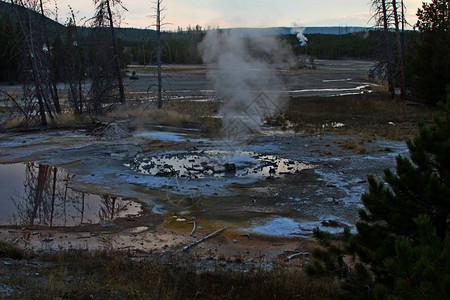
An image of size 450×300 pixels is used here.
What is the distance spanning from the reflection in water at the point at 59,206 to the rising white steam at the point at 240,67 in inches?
425

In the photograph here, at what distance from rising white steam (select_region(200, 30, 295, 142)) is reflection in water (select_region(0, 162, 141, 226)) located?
1081 cm

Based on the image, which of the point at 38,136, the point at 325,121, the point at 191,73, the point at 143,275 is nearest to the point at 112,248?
the point at 143,275

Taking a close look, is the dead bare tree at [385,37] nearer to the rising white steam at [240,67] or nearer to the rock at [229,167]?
the rising white steam at [240,67]

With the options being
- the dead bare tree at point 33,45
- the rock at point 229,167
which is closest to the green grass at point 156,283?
the rock at point 229,167

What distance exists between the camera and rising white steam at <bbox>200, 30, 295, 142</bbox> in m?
22.5

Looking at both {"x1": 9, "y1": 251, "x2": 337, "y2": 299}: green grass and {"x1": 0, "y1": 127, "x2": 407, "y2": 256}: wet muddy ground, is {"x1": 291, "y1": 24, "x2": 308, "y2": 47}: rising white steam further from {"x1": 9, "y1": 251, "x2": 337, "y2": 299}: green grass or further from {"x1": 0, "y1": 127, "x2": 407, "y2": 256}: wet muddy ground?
{"x1": 9, "y1": 251, "x2": 337, "y2": 299}: green grass

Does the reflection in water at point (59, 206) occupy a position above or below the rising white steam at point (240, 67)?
below

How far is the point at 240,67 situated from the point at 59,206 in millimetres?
13388

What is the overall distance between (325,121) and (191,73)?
4428 cm

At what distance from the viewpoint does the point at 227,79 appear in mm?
23906

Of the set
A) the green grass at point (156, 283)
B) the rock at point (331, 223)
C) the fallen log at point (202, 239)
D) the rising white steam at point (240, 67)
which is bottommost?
the rock at point (331, 223)

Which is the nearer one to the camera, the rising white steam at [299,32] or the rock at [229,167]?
the rock at [229,167]

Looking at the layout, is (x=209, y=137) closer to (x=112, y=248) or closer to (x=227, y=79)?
(x=227, y=79)

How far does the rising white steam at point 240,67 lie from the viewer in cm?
2247
